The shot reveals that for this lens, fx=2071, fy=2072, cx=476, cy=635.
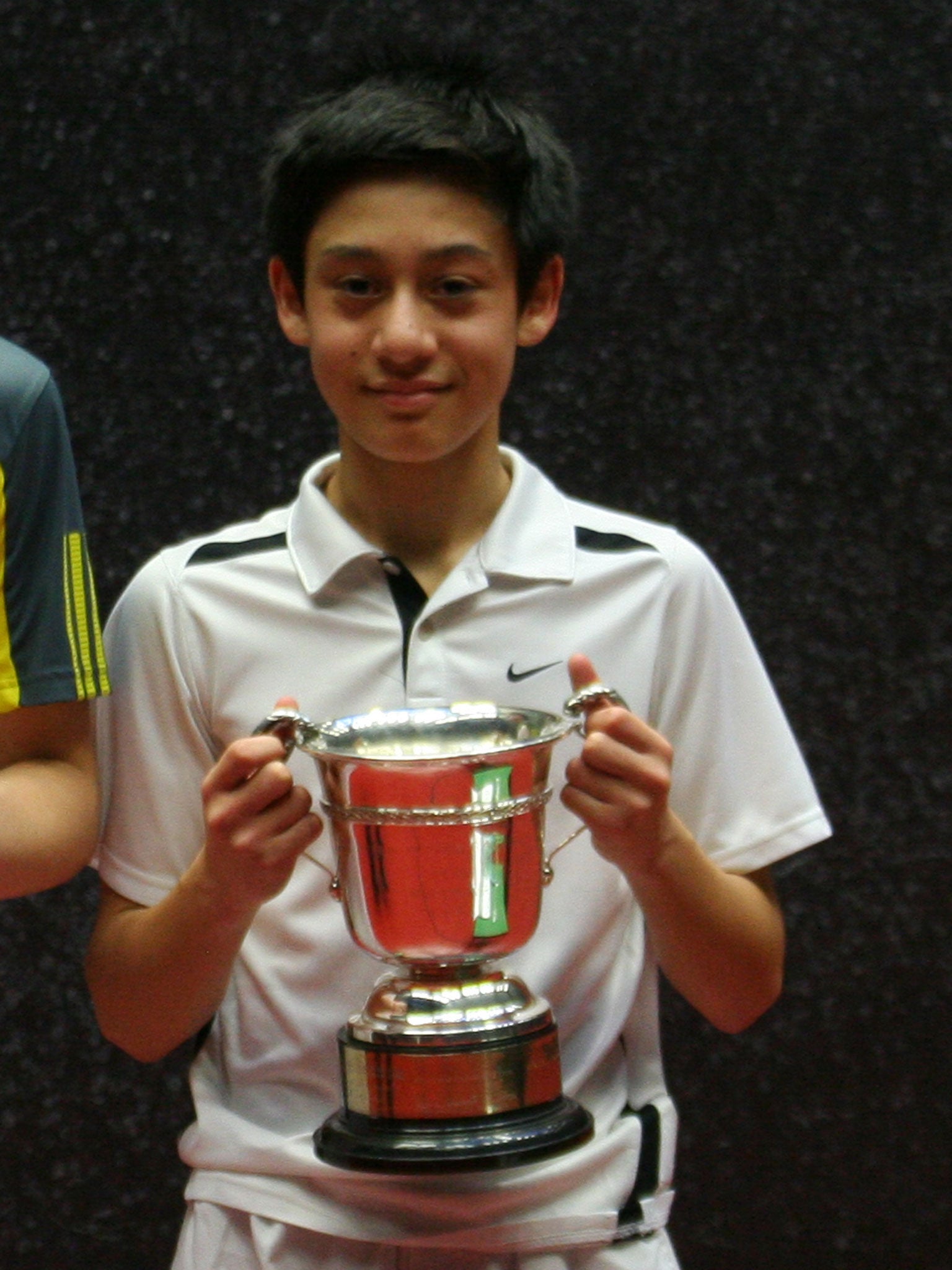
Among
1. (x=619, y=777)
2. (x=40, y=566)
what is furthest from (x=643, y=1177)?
(x=40, y=566)

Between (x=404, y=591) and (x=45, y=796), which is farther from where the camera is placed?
(x=404, y=591)

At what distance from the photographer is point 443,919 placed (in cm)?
100

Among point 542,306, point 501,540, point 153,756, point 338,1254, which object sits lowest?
point 338,1254

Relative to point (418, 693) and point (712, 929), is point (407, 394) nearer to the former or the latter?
point (418, 693)

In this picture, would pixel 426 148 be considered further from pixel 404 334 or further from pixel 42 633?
pixel 42 633

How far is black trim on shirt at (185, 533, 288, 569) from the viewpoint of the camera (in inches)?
46.8

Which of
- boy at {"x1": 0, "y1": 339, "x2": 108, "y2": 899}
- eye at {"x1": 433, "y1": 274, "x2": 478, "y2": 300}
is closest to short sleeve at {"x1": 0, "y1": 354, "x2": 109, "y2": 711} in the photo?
boy at {"x1": 0, "y1": 339, "x2": 108, "y2": 899}

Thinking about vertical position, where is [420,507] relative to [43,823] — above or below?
above

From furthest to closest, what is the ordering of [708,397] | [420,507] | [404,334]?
[708,397]
[420,507]
[404,334]

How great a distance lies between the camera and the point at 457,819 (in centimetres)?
99

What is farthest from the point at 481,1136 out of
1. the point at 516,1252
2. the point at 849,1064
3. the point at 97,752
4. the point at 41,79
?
the point at 41,79

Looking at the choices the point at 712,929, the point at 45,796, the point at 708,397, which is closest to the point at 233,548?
the point at 45,796

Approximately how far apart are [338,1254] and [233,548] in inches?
15.6

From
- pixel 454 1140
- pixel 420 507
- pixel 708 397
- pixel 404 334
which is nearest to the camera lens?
pixel 454 1140
